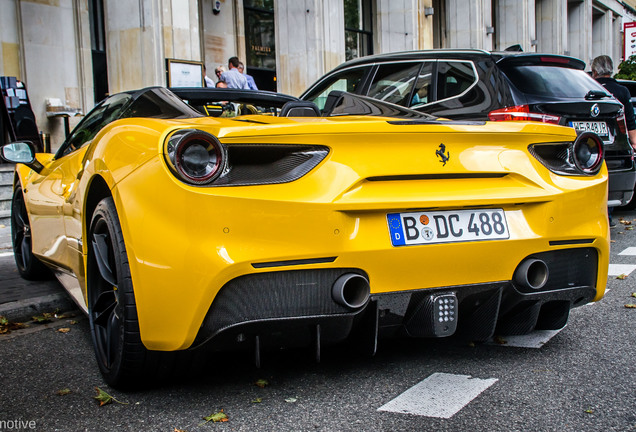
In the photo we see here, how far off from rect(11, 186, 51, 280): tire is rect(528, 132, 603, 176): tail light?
3.68m

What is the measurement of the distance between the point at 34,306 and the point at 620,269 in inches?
170

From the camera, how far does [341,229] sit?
107 inches

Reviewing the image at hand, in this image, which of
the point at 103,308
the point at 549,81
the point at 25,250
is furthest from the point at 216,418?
the point at 549,81

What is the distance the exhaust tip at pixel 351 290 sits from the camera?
273cm

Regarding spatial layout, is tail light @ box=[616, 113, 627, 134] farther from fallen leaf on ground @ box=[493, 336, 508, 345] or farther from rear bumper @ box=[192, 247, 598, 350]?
rear bumper @ box=[192, 247, 598, 350]

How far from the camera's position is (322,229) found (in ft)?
8.82

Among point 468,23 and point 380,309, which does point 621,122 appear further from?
point 468,23

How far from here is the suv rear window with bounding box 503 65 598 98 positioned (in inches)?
261

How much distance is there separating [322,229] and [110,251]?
0.96 metres

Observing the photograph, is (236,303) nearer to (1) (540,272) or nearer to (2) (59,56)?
(1) (540,272)

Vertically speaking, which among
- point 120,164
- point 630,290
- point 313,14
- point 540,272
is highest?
point 313,14

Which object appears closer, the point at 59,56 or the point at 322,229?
the point at 322,229

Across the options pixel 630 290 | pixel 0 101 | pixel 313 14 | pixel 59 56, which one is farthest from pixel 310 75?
pixel 630 290

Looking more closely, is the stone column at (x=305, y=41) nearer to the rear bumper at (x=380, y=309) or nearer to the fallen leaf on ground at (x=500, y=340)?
the fallen leaf on ground at (x=500, y=340)
